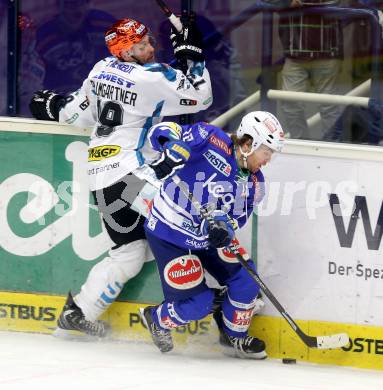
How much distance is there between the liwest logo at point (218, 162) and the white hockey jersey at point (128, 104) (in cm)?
38

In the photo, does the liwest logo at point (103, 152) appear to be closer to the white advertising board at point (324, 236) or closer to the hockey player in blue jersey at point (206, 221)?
the hockey player in blue jersey at point (206, 221)

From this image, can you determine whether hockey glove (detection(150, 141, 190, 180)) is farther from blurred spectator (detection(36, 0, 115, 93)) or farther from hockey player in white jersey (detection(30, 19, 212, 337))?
blurred spectator (detection(36, 0, 115, 93))

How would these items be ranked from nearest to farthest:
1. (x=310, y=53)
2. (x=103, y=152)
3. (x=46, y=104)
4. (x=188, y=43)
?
(x=310, y=53)
(x=188, y=43)
(x=103, y=152)
(x=46, y=104)

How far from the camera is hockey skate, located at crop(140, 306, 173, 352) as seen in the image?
20.1ft

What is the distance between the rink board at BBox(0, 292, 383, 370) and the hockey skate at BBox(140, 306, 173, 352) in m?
0.20

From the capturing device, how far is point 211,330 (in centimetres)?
633

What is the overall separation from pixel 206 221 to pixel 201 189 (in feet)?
0.52

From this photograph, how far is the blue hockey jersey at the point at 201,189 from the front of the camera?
582cm

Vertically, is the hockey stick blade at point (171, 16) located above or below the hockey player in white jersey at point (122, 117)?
above

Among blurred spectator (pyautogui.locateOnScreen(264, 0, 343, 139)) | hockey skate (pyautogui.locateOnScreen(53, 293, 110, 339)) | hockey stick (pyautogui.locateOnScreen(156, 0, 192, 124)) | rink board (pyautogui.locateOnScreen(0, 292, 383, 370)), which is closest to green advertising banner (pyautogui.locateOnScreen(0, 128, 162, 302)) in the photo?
rink board (pyautogui.locateOnScreen(0, 292, 383, 370))

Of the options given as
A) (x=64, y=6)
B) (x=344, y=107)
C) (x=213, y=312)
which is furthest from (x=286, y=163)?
(x=64, y=6)

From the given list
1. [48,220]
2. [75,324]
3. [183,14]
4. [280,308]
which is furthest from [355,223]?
[48,220]

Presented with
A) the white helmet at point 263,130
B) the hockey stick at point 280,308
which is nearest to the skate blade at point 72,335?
the hockey stick at point 280,308

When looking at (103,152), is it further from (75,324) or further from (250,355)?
(250,355)
